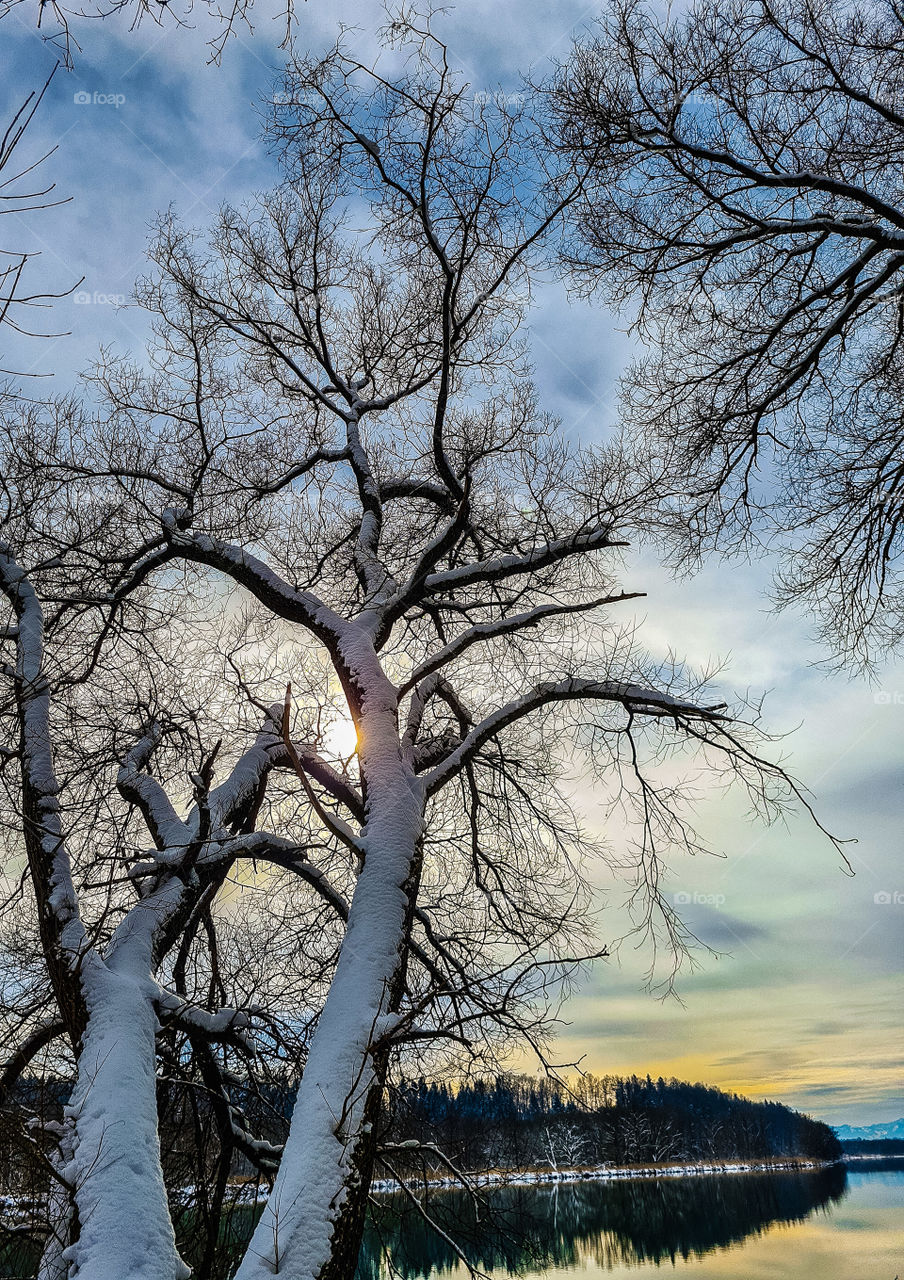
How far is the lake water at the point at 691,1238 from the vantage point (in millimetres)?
8255

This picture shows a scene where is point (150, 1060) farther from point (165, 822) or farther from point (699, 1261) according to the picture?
point (699, 1261)

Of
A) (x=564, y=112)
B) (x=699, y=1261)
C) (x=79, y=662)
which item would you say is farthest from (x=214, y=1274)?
(x=699, y=1261)

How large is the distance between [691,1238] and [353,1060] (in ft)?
125

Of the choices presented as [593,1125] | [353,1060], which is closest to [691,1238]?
[593,1125]

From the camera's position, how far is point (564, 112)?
4.76 metres

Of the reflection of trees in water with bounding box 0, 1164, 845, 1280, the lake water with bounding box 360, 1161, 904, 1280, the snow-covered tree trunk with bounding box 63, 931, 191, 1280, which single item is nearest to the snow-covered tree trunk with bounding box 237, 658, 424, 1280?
the snow-covered tree trunk with bounding box 63, 931, 191, 1280

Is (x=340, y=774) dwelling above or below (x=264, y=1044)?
above

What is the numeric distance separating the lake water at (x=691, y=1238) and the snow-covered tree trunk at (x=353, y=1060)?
Result: 151 centimetres

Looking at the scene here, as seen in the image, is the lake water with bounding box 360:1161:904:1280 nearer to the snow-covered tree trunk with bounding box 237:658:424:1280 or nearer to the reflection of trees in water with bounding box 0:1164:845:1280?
the reflection of trees in water with bounding box 0:1164:845:1280

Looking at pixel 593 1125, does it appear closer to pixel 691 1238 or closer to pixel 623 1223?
pixel 623 1223

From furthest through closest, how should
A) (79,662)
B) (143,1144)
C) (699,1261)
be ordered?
(699,1261) < (79,662) < (143,1144)

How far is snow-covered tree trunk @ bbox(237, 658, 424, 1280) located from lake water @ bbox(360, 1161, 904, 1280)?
151cm

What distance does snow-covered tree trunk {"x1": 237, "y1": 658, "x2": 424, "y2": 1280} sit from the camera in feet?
10.9

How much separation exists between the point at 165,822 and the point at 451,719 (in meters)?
2.85
